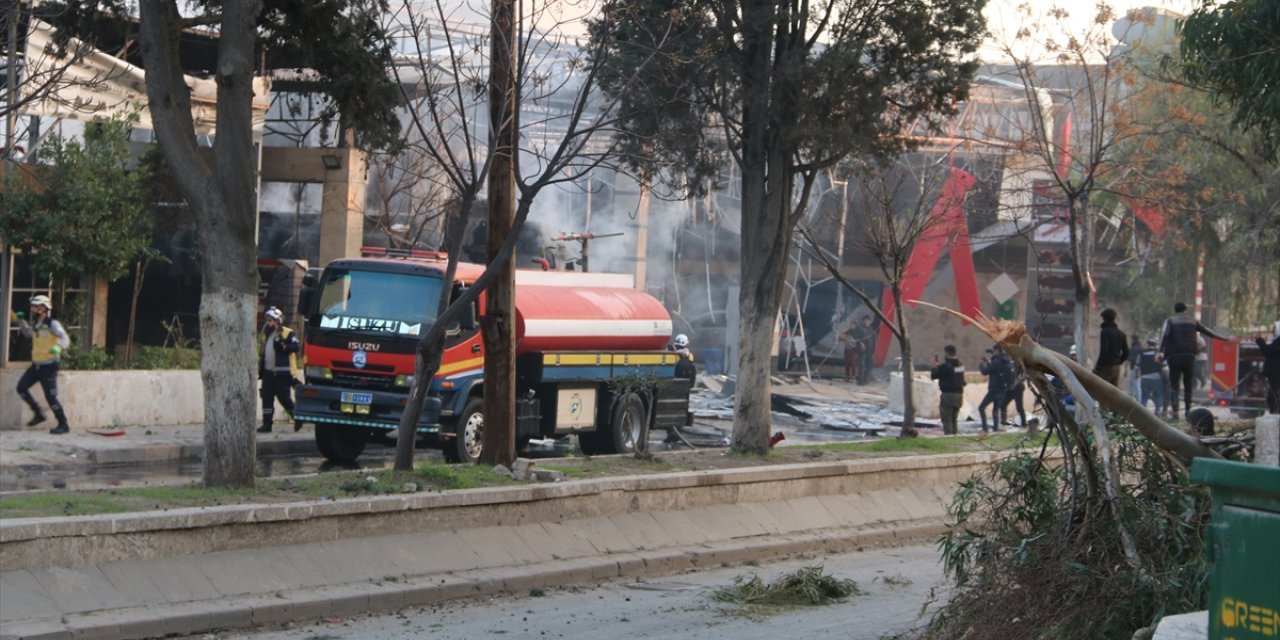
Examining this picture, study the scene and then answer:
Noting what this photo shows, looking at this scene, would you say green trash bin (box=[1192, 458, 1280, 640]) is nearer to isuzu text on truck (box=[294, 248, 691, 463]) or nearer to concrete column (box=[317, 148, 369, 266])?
isuzu text on truck (box=[294, 248, 691, 463])

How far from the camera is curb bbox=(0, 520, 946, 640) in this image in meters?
8.48

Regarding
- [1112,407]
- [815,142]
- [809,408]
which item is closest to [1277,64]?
[815,142]

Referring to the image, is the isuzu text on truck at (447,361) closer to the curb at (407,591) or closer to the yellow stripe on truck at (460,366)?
the yellow stripe on truck at (460,366)

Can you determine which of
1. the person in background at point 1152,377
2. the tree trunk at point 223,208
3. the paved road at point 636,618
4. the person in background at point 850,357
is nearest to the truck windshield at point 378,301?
the tree trunk at point 223,208

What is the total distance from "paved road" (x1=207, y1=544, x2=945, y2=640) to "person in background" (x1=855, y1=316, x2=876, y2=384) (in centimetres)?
3275

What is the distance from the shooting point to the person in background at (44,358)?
61.3 ft

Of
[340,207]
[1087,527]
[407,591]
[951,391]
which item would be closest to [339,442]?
[407,591]

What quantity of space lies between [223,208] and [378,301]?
7710mm

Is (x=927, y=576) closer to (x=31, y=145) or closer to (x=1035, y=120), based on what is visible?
(x=1035, y=120)

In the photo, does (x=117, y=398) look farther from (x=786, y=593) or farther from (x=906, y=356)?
(x=786, y=593)

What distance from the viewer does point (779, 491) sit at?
1442 cm

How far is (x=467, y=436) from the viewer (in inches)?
736

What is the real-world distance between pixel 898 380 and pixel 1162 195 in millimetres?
11945

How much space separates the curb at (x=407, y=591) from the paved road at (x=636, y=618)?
0.12m
